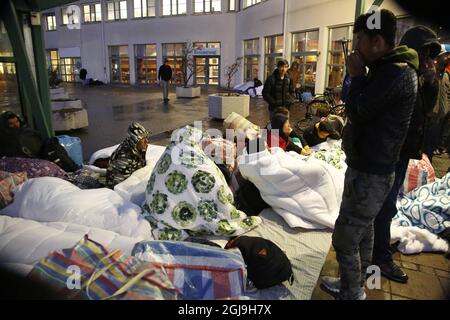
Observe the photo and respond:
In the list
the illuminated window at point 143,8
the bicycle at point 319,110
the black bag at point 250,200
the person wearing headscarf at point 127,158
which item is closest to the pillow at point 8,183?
the person wearing headscarf at point 127,158

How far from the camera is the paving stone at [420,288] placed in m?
2.50

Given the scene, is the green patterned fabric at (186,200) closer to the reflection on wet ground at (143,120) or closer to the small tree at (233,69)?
the reflection on wet ground at (143,120)

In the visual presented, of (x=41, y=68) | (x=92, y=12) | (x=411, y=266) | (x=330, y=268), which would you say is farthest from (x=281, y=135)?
(x=92, y=12)

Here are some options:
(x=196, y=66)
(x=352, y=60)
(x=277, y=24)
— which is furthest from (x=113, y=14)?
(x=352, y=60)

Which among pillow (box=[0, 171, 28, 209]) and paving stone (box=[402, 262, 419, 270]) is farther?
pillow (box=[0, 171, 28, 209])

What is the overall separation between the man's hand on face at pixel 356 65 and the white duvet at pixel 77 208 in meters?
1.94

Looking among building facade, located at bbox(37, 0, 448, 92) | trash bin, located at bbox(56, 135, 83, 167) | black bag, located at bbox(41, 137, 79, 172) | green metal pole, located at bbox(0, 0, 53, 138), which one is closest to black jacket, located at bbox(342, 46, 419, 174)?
black bag, located at bbox(41, 137, 79, 172)

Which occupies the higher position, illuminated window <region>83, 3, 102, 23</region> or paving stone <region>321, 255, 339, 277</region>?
illuminated window <region>83, 3, 102, 23</region>

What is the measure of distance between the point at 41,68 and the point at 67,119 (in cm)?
284

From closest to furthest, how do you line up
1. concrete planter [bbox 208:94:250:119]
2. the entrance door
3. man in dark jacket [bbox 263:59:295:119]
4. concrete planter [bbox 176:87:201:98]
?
man in dark jacket [bbox 263:59:295:119]
concrete planter [bbox 208:94:250:119]
concrete planter [bbox 176:87:201:98]
the entrance door

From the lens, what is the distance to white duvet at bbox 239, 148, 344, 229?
10.7 ft

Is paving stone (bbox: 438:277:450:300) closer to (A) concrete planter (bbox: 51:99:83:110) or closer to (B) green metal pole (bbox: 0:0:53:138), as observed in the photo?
(B) green metal pole (bbox: 0:0:53:138)

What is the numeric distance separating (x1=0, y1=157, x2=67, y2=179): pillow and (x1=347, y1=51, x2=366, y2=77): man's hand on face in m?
3.24

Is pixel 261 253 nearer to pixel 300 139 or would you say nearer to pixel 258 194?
pixel 258 194
